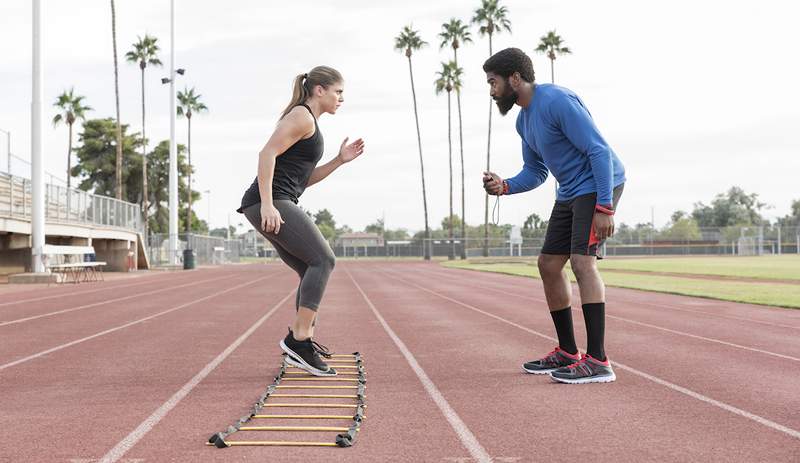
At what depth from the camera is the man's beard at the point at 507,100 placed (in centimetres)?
514

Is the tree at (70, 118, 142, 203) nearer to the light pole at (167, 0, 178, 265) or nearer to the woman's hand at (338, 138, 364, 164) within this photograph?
the light pole at (167, 0, 178, 265)

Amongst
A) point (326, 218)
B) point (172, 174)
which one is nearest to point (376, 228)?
point (326, 218)

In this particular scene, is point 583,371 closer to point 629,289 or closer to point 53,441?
point 53,441

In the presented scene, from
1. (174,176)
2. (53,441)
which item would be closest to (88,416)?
(53,441)

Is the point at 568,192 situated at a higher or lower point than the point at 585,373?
higher

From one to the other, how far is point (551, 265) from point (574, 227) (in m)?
0.45

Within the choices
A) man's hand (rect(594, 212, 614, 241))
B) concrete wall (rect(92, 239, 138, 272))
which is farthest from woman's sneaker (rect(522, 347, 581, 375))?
concrete wall (rect(92, 239, 138, 272))

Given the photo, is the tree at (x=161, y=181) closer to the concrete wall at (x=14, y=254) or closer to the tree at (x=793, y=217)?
the concrete wall at (x=14, y=254)

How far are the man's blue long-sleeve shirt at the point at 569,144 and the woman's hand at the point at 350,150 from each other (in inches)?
50.7

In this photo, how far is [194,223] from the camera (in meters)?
83.1

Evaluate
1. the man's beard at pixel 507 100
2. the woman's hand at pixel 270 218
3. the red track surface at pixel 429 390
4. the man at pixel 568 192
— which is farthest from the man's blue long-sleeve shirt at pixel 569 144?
the woman's hand at pixel 270 218

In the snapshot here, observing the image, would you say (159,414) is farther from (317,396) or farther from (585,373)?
(585,373)

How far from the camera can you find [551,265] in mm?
5234

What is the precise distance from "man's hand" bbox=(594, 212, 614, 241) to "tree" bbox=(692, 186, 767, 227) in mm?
113459
